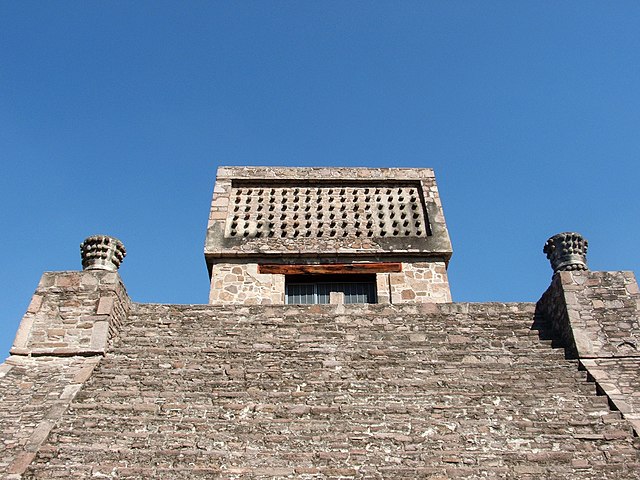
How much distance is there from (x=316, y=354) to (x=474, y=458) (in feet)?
9.57

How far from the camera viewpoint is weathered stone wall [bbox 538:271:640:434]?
27.9 feet

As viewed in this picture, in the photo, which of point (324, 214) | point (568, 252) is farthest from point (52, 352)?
point (568, 252)

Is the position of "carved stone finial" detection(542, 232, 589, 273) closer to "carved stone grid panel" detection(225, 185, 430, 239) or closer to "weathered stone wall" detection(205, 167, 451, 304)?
"weathered stone wall" detection(205, 167, 451, 304)

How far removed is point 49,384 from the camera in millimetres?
8398

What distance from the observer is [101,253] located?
34.7 ft

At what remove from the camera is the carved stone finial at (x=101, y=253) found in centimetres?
1055

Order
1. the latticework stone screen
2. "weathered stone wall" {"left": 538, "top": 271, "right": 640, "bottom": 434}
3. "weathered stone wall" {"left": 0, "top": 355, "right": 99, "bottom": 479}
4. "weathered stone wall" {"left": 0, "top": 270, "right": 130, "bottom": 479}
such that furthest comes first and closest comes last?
the latticework stone screen < "weathered stone wall" {"left": 538, "top": 271, "right": 640, "bottom": 434} < "weathered stone wall" {"left": 0, "top": 270, "right": 130, "bottom": 479} < "weathered stone wall" {"left": 0, "top": 355, "right": 99, "bottom": 479}

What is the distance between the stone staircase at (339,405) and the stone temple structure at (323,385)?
0.02m

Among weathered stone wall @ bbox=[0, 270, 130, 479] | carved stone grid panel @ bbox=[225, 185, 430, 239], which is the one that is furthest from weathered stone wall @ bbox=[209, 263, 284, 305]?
weathered stone wall @ bbox=[0, 270, 130, 479]

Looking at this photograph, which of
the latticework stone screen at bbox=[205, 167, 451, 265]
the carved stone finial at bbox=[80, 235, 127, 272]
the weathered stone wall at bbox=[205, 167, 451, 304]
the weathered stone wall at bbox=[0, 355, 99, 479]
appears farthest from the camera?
the latticework stone screen at bbox=[205, 167, 451, 265]

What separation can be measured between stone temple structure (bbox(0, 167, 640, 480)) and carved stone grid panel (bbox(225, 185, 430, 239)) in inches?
84.4

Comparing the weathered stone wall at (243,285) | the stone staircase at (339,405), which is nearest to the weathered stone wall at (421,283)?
the weathered stone wall at (243,285)

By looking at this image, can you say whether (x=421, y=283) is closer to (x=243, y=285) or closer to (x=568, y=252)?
(x=568, y=252)

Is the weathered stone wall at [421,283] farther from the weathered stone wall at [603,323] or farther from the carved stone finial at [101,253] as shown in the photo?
the carved stone finial at [101,253]
